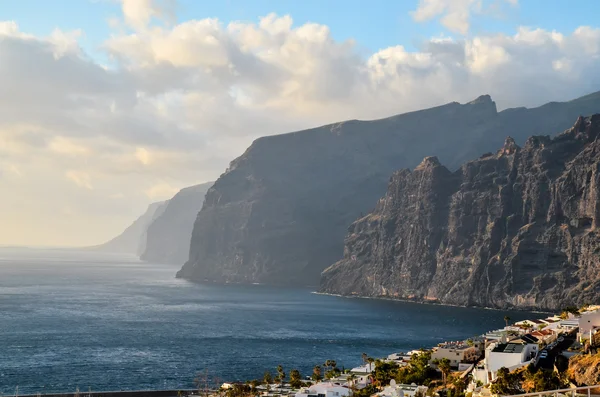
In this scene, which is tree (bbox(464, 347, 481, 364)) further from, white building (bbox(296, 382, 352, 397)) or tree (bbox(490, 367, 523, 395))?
tree (bbox(490, 367, 523, 395))

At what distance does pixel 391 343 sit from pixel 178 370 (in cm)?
6664

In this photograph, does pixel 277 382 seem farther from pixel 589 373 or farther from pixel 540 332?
pixel 589 373

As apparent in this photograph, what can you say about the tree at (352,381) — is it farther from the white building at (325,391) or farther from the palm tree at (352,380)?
the white building at (325,391)

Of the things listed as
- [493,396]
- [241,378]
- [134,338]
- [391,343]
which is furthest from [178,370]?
[493,396]

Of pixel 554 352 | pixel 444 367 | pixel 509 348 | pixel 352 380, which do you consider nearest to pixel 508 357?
pixel 509 348

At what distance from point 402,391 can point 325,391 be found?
14.0 metres

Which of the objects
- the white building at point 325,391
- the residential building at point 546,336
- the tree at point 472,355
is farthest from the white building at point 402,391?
the residential building at point 546,336

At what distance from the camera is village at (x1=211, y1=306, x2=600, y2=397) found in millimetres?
82250

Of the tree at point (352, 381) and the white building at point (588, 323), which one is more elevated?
the white building at point (588, 323)

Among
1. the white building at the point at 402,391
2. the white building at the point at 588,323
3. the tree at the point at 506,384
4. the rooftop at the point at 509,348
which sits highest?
the white building at the point at 588,323

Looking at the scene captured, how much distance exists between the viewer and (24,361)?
157m

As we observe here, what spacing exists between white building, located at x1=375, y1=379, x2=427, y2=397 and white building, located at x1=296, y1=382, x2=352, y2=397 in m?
6.16

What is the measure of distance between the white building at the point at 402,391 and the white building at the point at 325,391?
616 centimetres

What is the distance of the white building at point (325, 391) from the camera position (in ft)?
342
